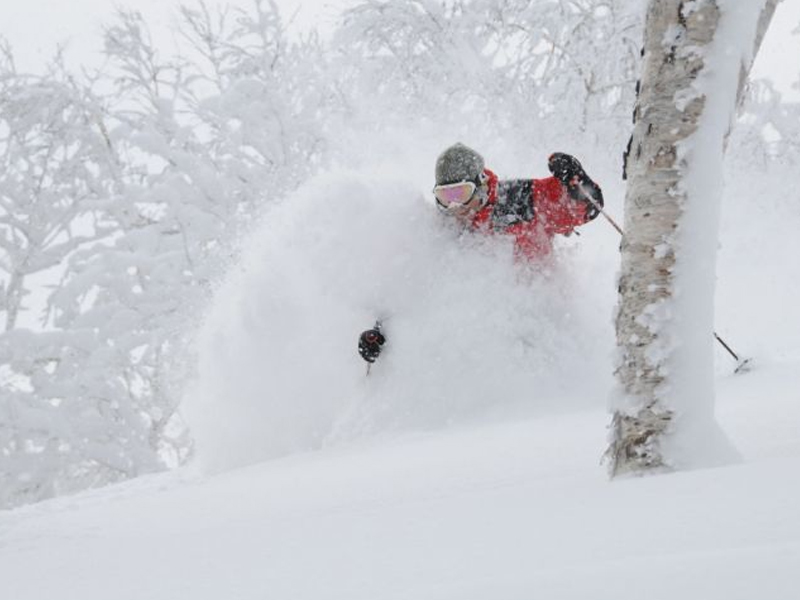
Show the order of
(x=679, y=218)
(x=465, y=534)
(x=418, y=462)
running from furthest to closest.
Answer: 1. (x=418, y=462)
2. (x=679, y=218)
3. (x=465, y=534)

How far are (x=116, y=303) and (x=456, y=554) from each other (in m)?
9.47

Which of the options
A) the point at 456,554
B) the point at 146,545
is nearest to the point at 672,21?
the point at 456,554

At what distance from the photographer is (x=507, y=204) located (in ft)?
17.4

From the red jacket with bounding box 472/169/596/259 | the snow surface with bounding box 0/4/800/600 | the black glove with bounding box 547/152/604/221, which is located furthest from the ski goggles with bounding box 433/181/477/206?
the black glove with bounding box 547/152/604/221

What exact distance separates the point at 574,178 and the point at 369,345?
1693mm

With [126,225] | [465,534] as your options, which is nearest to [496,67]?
[126,225]

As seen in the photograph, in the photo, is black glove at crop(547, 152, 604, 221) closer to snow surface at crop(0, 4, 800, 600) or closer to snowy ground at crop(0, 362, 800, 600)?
snow surface at crop(0, 4, 800, 600)

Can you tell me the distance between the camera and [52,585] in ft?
6.73

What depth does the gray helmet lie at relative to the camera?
203 inches

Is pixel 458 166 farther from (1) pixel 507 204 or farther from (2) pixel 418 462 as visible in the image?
(2) pixel 418 462

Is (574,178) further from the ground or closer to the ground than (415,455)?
further from the ground

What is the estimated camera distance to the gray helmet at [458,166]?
203 inches

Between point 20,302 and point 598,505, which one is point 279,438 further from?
point 20,302

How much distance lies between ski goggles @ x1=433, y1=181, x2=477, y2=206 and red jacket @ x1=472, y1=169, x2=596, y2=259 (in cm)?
22
